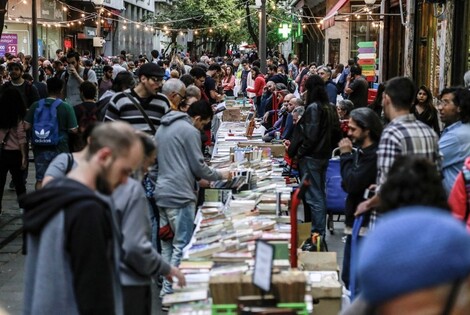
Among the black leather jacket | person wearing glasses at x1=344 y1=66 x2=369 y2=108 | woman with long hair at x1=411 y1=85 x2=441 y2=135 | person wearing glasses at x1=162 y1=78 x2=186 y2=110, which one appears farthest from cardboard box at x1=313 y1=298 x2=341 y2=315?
person wearing glasses at x1=344 y1=66 x2=369 y2=108

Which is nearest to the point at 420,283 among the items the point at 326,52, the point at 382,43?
the point at 382,43

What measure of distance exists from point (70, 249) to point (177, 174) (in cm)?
360

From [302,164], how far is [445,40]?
272 inches

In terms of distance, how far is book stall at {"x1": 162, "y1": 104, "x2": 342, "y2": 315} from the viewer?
452 cm

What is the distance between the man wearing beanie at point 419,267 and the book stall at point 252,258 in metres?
2.66

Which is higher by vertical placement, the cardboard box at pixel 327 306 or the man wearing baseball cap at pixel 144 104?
the man wearing baseball cap at pixel 144 104

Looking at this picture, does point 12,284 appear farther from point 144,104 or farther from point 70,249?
point 70,249

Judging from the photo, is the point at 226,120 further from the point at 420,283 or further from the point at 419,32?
the point at 420,283

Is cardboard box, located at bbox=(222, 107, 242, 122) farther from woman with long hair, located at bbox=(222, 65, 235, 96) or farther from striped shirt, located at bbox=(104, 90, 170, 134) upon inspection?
striped shirt, located at bbox=(104, 90, 170, 134)

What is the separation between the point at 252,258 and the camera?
5629mm

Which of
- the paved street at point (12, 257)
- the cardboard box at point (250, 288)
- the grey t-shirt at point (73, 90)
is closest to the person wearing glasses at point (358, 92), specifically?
the grey t-shirt at point (73, 90)

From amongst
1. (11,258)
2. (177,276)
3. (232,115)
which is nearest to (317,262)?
(177,276)

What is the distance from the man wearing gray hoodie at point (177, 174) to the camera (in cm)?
722

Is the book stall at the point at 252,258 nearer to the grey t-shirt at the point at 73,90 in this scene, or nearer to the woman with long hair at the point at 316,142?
the woman with long hair at the point at 316,142
